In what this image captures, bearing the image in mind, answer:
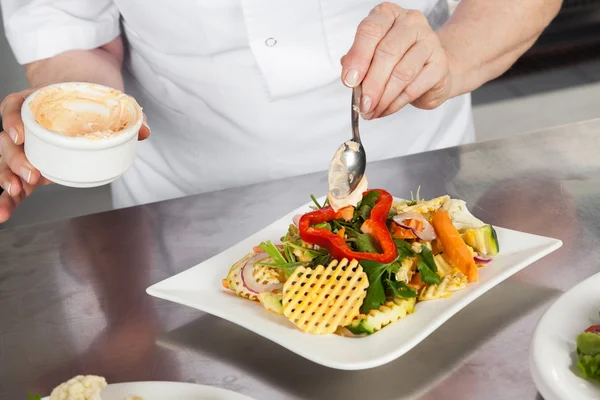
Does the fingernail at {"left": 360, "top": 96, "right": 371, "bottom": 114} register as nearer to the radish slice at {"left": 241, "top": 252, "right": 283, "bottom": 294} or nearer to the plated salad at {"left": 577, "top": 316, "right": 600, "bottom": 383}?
the radish slice at {"left": 241, "top": 252, "right": 283, "bottom": 294}

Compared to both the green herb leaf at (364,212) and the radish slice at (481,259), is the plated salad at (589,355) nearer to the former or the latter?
the radish slice at (481,259)

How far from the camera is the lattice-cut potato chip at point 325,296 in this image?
3.25ft

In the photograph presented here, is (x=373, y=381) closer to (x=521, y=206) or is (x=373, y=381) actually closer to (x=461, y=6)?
(x=521, y=206)

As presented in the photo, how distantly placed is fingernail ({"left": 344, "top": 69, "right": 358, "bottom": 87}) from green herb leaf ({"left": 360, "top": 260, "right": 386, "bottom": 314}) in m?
0.24

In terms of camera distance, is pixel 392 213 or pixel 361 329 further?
pixel 392 213

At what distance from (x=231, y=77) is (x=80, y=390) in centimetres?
87

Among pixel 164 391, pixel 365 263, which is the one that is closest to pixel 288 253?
pixel 365 263

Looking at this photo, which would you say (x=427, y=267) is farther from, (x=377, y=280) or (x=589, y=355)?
(x=589, y=355)

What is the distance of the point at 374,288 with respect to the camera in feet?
3.38

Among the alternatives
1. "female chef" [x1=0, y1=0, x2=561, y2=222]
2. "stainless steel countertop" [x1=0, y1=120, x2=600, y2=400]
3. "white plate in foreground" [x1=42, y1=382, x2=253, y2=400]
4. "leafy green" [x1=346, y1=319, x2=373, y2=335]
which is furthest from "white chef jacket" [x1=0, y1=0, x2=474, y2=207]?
"white plate in foreground" [x1=42, y1=382, x2=253, y2=400]

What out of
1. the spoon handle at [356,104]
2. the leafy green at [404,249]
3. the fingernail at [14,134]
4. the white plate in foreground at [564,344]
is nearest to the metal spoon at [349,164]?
the spoon handle at [356,104]

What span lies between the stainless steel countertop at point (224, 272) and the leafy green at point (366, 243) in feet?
0.45

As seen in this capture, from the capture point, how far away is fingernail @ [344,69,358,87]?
1127mm

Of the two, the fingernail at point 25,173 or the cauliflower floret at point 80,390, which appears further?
the fingernail at point 25,173
